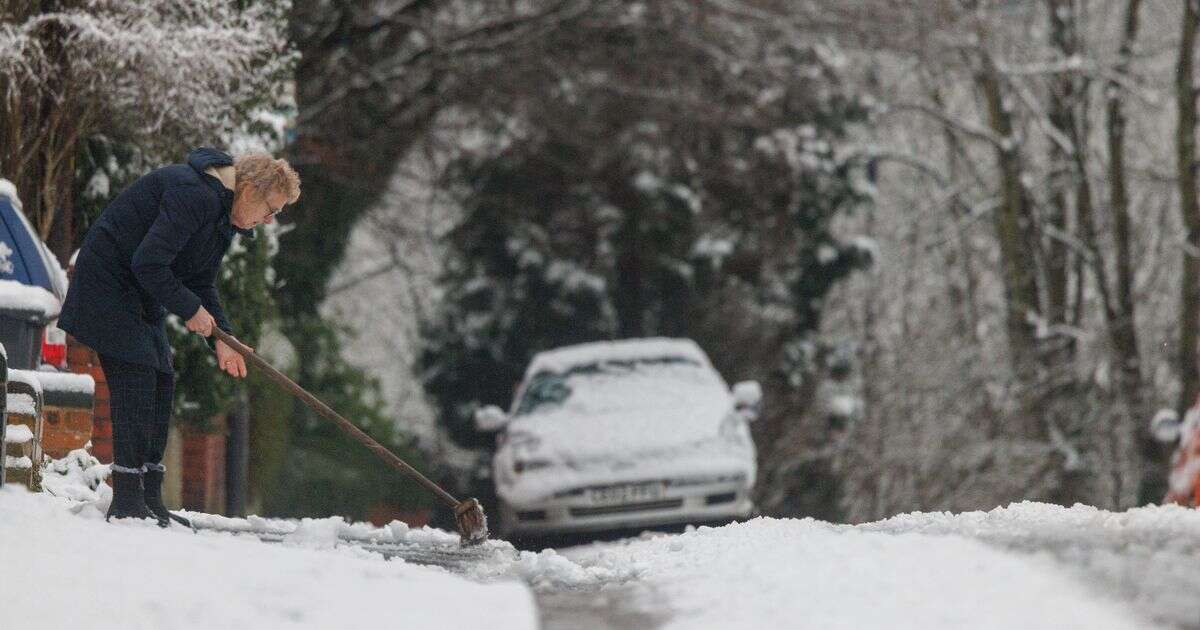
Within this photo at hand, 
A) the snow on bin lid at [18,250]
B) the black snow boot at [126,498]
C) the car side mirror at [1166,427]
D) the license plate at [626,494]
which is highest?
the snow on bin lid at [18,250]

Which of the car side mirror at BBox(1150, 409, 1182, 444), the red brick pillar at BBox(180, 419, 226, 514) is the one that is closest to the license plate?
the red brick pillar at BBox(180, 419, 226, 514)

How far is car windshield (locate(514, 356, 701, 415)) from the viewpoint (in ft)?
48.7

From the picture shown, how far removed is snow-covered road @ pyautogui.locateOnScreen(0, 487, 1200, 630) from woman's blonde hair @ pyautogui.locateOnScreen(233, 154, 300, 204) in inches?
56.1

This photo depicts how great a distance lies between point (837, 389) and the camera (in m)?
23.0

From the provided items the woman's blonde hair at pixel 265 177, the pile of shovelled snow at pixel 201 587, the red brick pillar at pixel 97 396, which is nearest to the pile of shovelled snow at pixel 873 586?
the pile of shovelled snow at pixel 201 587

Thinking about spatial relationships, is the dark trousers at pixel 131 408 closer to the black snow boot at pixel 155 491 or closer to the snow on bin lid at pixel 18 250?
the black snow boot at pixel 155 491

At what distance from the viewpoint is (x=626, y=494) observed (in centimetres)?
1307

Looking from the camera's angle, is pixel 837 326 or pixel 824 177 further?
pixel 837 326

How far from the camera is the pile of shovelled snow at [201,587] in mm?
5414

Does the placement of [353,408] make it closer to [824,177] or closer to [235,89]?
[824,177]

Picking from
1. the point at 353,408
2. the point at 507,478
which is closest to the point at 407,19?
the point at 353,408

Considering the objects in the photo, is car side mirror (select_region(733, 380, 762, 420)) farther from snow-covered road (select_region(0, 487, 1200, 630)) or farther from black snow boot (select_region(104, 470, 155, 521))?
black snow boot (select_region(104, 470, 155, 521))

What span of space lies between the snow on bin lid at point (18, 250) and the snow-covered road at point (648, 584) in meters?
1.69

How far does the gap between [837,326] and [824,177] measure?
5695 mm
